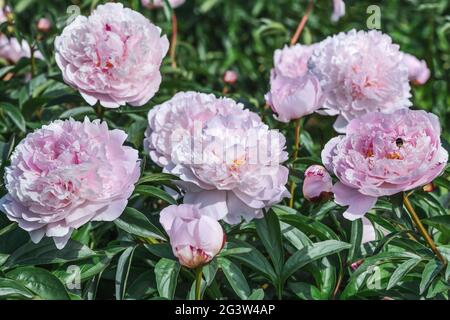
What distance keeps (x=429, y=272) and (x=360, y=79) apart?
46 centimetres

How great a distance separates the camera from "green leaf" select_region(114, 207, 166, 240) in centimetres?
123

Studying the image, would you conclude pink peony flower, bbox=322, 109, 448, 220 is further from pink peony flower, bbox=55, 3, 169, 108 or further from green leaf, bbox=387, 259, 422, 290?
pink peony flower, bbox=55, 3, 169, 108

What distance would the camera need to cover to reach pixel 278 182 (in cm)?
121

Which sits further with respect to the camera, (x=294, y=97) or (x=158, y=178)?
(x=294, y=97)

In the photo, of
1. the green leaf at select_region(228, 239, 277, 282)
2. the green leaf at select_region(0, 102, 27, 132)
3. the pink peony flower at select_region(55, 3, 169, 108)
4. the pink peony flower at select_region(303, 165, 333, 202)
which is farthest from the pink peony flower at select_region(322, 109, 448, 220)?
the green leaf at select_region(0, 102, 27, 132)

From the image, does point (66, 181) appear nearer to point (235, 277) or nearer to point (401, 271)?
point (235, 277)

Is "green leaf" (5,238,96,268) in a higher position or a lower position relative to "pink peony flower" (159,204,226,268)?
lower

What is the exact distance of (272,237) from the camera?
126 centimetres

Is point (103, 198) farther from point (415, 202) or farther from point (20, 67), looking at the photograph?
point (20, 67)

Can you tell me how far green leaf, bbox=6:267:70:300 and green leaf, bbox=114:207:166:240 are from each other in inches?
5.1

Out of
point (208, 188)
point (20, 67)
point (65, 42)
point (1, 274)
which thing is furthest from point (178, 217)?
point (20, 67)

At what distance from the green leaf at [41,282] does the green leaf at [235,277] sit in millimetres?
241

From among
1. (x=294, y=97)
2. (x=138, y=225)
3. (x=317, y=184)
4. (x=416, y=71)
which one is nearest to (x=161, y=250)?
(x=138, y=225)

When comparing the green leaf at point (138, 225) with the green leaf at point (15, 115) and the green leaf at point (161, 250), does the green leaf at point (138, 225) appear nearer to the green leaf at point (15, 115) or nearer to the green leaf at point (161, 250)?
the green leaf at point (161, 250)
